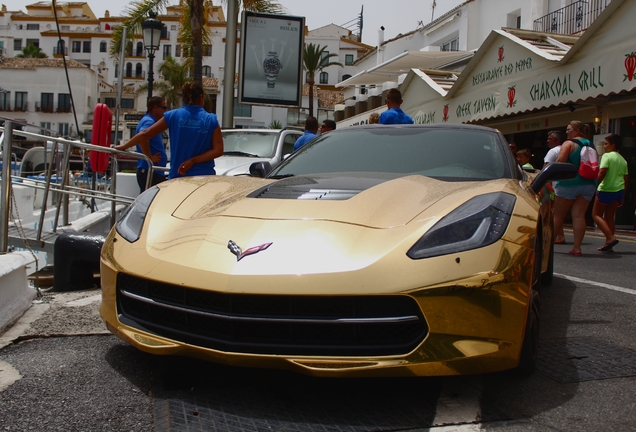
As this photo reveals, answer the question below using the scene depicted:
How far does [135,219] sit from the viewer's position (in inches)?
121

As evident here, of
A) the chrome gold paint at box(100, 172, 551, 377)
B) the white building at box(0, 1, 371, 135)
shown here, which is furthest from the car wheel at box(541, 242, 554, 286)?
the white building at box(0, 1, 371, 135)

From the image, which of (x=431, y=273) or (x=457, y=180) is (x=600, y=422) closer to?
(x=431, y=273)

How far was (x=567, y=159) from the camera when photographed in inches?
322

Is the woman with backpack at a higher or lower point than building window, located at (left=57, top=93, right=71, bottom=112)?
lower

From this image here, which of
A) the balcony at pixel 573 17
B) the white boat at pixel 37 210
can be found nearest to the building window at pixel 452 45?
the balcony at pixel 573 17

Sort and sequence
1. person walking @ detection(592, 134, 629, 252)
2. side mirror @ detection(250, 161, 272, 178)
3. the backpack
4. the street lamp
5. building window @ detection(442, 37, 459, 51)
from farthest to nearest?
building window @ detection(442, 37, 459, 51) < the street lamp < person walking @ detection(592, 134, 629, 252) < the backpack < side mirror @ detection(250, 161, 272, 178)

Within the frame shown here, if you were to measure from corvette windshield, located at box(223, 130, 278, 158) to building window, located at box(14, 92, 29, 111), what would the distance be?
67.0 m

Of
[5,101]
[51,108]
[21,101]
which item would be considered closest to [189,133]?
[51,108]

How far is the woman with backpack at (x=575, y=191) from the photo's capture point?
7816 millimetres

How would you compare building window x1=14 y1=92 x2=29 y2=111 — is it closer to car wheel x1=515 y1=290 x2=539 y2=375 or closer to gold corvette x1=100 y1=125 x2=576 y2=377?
gold corvette x1=100 y1=125 x2=576 y2=377

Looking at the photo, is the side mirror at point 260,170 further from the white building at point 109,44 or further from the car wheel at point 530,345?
the white building at point 109,44

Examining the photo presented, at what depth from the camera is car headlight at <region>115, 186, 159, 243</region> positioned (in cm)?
292

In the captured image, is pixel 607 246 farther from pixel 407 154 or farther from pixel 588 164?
pixel 407 154

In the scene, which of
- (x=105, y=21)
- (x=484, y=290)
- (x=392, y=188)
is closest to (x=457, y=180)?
(x=392, y=188)
